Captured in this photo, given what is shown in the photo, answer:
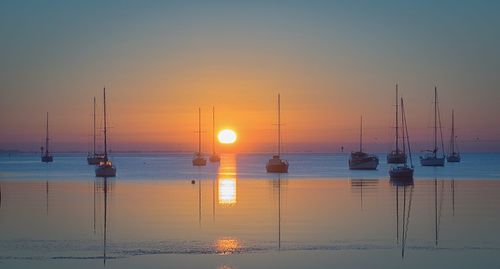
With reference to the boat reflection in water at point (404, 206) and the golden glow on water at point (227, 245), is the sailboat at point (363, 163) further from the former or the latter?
the golden glow on water at point (227, 245)

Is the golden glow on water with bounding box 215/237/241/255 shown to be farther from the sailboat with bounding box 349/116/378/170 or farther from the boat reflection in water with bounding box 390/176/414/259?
the sailboat with bounding box 349/116/378/170

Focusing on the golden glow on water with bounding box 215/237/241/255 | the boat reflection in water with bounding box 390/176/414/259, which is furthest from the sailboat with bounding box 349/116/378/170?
the golden glow on water with bounding box 215/237/241/255

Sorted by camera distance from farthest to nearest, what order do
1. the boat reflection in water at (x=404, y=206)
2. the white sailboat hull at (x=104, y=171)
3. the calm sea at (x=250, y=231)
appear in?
the white sailboat hull at (x=104, y=171), the boat reflection in water at (x=404, y=206), the calm sea at (x=250, y=231)

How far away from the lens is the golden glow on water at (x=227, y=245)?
2883 cm

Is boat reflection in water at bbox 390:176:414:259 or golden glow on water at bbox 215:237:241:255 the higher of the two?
golden glow on water at bbox 215:237:241:255

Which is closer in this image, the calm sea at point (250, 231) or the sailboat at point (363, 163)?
the calm sea at point (250, 231)

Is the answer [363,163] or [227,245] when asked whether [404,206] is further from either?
[363,163]

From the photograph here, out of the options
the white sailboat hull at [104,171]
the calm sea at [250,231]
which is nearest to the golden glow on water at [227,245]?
the calm sea at [250,231]

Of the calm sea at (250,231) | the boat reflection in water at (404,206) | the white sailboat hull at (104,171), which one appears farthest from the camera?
the white sailboat hull at (104,171)

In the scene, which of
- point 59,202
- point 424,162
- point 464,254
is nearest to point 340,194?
point 59,202

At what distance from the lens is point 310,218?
138 ft

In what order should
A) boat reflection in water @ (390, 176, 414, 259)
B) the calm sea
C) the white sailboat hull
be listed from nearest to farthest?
the calm sea < boat reflection in water @ (390, 176, 414, 259) < the white sailboat hull

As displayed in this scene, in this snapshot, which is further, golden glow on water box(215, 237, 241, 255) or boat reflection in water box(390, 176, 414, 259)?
boat reflection in water box(390, 176, 414, 259)

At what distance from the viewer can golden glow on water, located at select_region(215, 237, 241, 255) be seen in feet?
94.6
